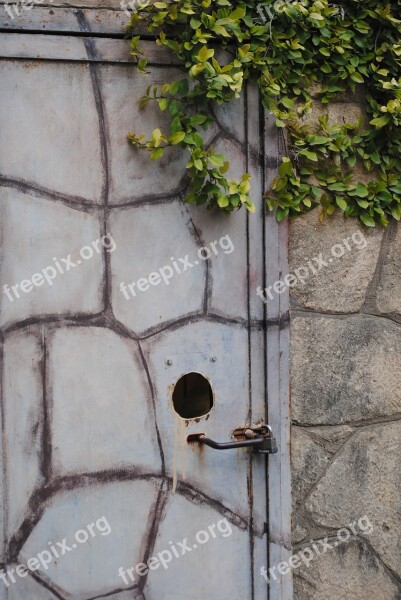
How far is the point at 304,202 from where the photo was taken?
2.20m

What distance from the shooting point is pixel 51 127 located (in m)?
1.99

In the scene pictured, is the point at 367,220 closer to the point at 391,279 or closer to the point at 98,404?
the point at 391,279

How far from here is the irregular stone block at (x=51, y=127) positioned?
1.96 m

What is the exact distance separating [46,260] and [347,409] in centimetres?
104

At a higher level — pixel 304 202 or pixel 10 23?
pixel 10 23

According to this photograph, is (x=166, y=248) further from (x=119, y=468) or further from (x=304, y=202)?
(x=119, y=468)

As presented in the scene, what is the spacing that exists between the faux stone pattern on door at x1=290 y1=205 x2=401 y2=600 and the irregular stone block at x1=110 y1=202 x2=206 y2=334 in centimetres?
33

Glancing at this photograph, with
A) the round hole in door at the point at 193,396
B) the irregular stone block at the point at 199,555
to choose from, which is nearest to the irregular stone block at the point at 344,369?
the round hole in door at the point at 193,396

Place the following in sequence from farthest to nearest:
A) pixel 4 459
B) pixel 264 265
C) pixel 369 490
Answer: pixel 369 490 < pixel 264 265 < pixel 4 459

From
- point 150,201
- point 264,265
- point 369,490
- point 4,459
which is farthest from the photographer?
point 369,490

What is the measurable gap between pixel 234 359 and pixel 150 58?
0.91m

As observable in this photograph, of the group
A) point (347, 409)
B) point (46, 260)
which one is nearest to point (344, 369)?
point (347, 409)

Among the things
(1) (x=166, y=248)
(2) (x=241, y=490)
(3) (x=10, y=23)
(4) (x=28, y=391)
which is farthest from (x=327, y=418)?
(3) (x=10, y=23)

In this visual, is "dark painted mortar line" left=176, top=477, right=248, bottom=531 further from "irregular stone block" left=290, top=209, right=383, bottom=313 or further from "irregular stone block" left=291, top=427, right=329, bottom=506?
"irregular stone block" left=290, top=209, right=383, bottom=313
